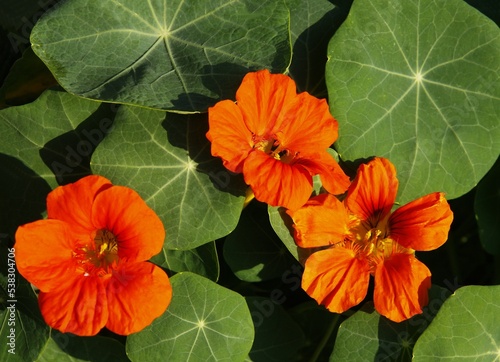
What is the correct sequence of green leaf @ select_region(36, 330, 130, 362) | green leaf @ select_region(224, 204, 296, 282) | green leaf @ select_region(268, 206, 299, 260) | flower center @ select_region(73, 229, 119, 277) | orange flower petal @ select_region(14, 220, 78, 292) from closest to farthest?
1. orange flower petal @ select_region(14, 220, 78, 292)
2. flower center @ select_region(73, 229, 119, 277)
3. green leaf @ select_region(268, 206, 299, 260)
4. green leaf @ select_region(36, 330, 130, 362)
5. green leaf @ select_region(224, 204, 296, 282)

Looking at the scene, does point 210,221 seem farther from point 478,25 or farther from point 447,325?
point 478,25

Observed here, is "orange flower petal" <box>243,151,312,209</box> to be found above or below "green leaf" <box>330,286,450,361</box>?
above

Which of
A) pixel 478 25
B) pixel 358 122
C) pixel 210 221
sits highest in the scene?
pixel 478 25

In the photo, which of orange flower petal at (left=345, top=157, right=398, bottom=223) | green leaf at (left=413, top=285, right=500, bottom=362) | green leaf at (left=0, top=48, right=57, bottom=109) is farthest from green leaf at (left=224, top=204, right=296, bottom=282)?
green leaf at (left=0, top=48, right=57, bottom=109)

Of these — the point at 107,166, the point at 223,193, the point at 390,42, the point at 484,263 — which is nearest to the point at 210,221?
the point at 223,193

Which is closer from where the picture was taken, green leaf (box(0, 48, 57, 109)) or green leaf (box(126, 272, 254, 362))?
green leaf (box(126, 272, 254, 362))

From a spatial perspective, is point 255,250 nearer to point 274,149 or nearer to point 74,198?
point 274,149

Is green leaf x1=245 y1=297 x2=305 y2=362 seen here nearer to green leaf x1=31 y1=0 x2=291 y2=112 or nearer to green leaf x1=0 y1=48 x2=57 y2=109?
green leaf x1=31 y1=0 x2=291 y2=112
